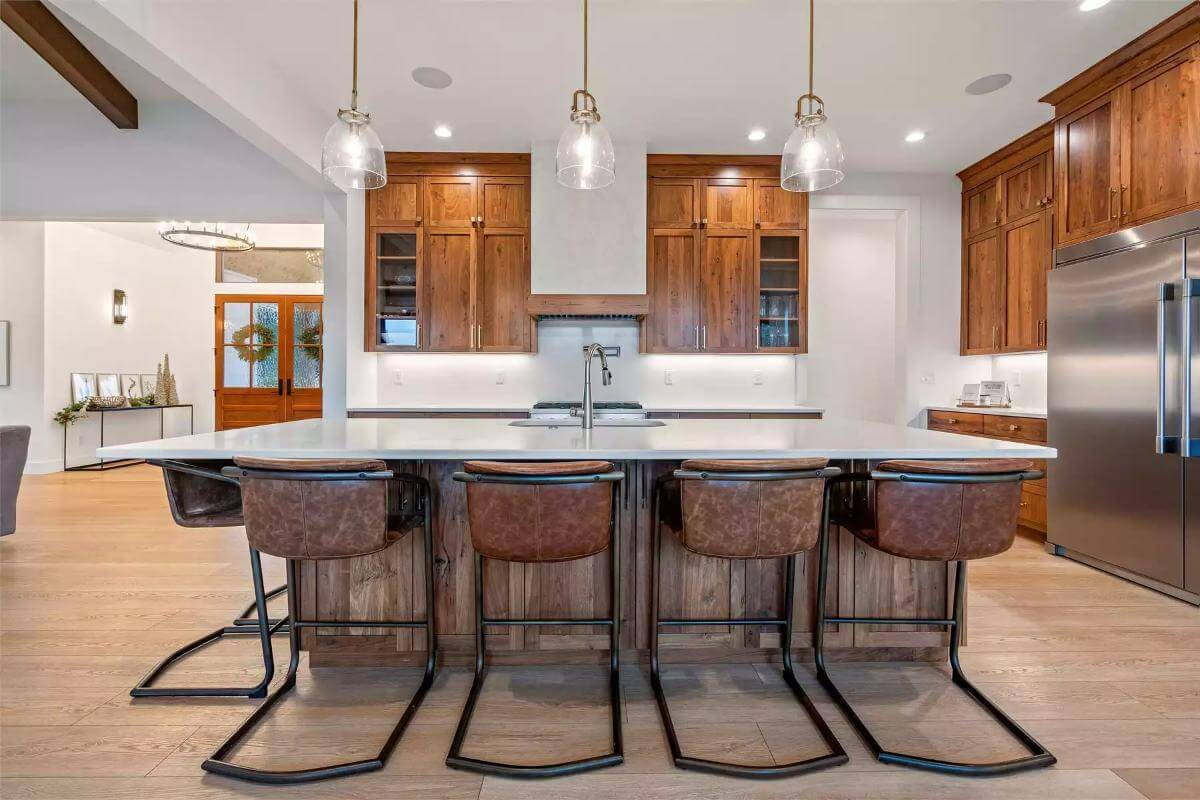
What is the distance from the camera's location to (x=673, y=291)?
4441 millimetres

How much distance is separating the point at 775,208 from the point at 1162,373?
2556 mm

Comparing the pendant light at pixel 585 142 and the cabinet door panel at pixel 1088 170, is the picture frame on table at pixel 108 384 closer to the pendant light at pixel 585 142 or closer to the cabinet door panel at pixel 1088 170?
the pendant light at pixel 585 142

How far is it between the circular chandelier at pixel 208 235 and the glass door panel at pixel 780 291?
197 inches

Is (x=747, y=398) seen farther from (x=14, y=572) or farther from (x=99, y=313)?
(x=99, y=313)

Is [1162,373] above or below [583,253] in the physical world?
below

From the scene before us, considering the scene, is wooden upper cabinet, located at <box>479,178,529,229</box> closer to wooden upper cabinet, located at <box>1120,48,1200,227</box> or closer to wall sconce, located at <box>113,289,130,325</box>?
wooden upper cabinet, located at <box>1120,48,1200,227</box>

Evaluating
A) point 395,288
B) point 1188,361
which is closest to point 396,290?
point 395,288

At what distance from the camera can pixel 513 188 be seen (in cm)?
442

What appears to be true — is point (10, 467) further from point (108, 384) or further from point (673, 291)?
point (673, 291)

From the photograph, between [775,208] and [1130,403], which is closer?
[1130,403]

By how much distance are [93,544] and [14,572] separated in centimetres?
53

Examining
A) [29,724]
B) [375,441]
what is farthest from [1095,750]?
[29,724]

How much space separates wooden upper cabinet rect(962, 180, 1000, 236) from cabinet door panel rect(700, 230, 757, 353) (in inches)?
71.6

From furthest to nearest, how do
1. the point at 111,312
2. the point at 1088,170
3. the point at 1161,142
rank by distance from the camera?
the point at 111,312, the point at 1088,170, the point at 1161,142
